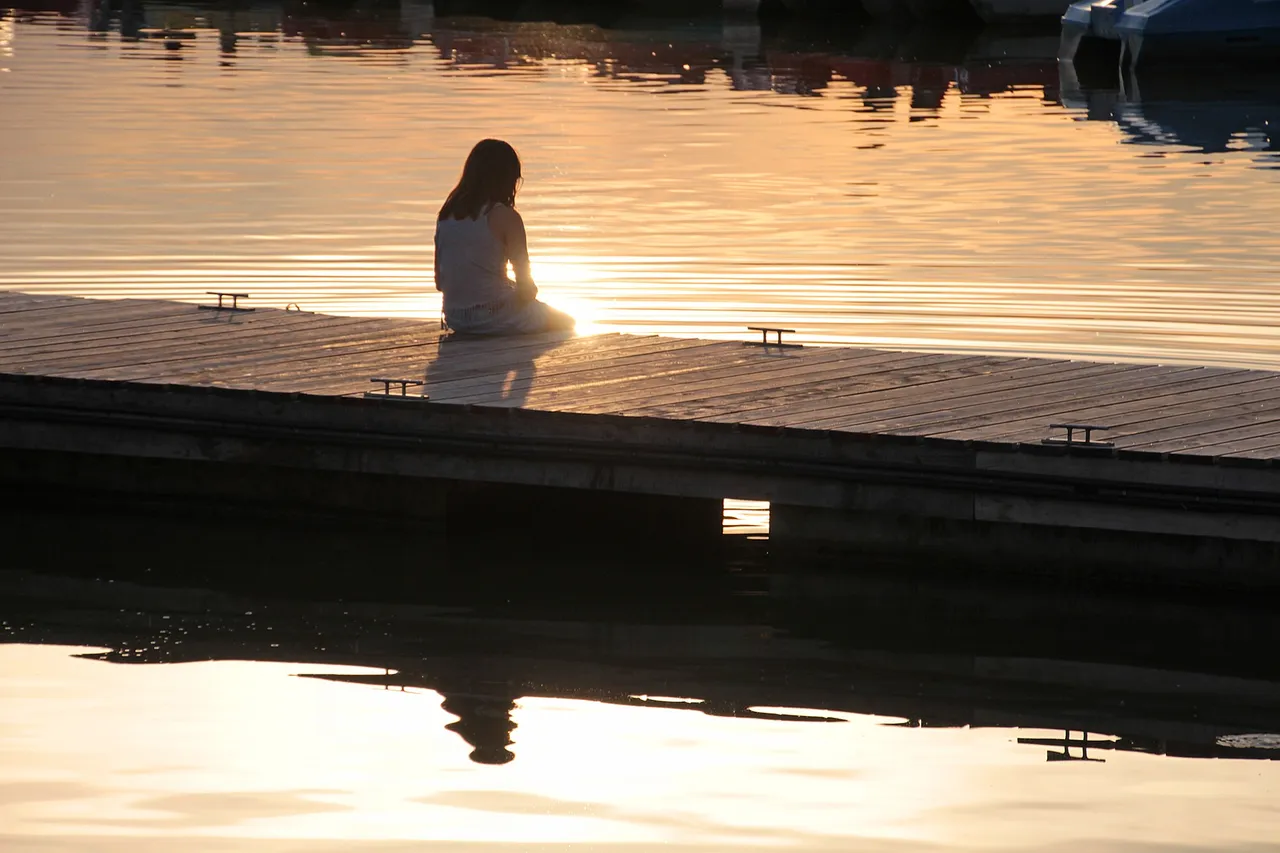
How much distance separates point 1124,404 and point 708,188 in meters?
13.9

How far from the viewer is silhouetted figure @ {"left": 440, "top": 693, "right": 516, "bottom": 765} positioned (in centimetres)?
747

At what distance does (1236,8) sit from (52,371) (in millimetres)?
35496

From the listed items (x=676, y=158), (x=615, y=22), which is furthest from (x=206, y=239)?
(x=615, y=22)

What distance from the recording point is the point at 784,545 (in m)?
9.99

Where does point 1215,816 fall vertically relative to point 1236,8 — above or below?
below

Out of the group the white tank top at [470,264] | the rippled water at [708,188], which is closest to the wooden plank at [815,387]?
the white tank top at [470,264]

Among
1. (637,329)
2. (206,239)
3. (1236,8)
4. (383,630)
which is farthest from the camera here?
(1236,8)

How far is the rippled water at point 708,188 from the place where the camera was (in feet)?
54.1

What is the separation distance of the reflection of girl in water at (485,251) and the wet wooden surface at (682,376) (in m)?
0.14

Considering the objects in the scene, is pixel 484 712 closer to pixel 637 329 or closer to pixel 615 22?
pixel 637 329

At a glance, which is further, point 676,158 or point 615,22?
point 615,22

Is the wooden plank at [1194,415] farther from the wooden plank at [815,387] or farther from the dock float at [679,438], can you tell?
the wooden plank at [815,387]

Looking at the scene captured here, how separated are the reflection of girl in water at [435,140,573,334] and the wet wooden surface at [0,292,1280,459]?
0.14m

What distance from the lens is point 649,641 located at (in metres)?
8.97
